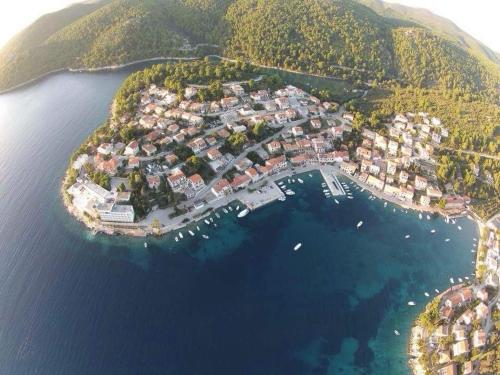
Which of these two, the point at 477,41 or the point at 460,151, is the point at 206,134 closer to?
the point at 460,151

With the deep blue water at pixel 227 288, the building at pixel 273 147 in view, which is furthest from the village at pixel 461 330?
the building at pixel 273 147

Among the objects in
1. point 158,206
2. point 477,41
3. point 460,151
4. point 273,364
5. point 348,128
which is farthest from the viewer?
point 477,41

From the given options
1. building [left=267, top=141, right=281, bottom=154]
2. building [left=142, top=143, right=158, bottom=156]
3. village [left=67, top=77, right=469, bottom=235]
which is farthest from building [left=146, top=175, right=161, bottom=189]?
building [left=267, top=141, right=281, bottom=154]

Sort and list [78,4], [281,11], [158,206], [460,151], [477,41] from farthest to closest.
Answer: [477,41], [78,4], [281,11], [460,151], [158,206]

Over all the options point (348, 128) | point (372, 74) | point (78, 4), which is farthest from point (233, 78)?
point (78, 4)

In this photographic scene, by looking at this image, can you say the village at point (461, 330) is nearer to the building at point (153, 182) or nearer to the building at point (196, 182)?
the building at point (196, 182)

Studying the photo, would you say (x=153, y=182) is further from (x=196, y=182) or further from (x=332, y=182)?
(x=332, y=182)
